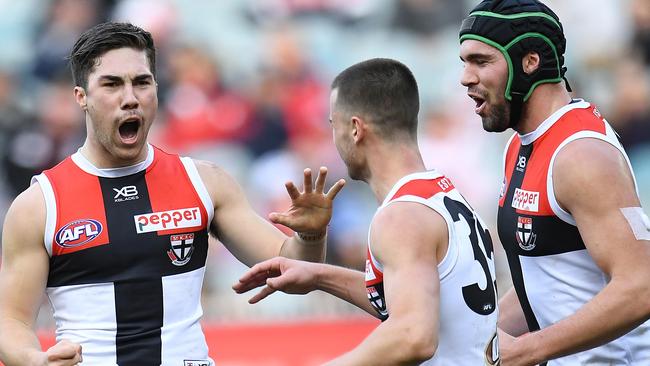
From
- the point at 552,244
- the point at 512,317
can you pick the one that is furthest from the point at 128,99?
the point at 512,317

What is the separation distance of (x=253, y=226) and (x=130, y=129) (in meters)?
0.79

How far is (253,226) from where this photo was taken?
5770mm

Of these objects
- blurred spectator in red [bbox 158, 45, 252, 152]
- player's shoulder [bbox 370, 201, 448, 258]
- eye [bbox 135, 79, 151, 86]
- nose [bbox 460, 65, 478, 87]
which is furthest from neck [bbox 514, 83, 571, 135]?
blurred spectator in red [bbox 158, 45, 252, 152]

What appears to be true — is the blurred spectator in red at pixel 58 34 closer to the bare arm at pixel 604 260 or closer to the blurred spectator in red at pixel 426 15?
the blurred spectator in red at pixel 426 15

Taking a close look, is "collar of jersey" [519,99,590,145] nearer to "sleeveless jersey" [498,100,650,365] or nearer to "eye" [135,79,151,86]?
"sleeveless jersey" [498,100,650,365]

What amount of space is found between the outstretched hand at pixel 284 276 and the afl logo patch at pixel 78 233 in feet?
2.47

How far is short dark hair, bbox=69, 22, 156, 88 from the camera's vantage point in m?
5.54

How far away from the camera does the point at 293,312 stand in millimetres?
10516

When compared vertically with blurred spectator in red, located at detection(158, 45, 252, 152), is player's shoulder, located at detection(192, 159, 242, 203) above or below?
below

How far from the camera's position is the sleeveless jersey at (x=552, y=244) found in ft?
16.9

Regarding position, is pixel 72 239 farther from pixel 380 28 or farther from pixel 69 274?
pixel 380 28

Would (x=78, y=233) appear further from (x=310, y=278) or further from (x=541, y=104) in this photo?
(x=541, y=104)

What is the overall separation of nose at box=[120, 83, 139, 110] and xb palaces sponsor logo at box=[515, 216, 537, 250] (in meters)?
1.91

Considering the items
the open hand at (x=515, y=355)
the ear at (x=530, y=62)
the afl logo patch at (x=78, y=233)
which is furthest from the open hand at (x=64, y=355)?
the ear at (x=530, y=62)
